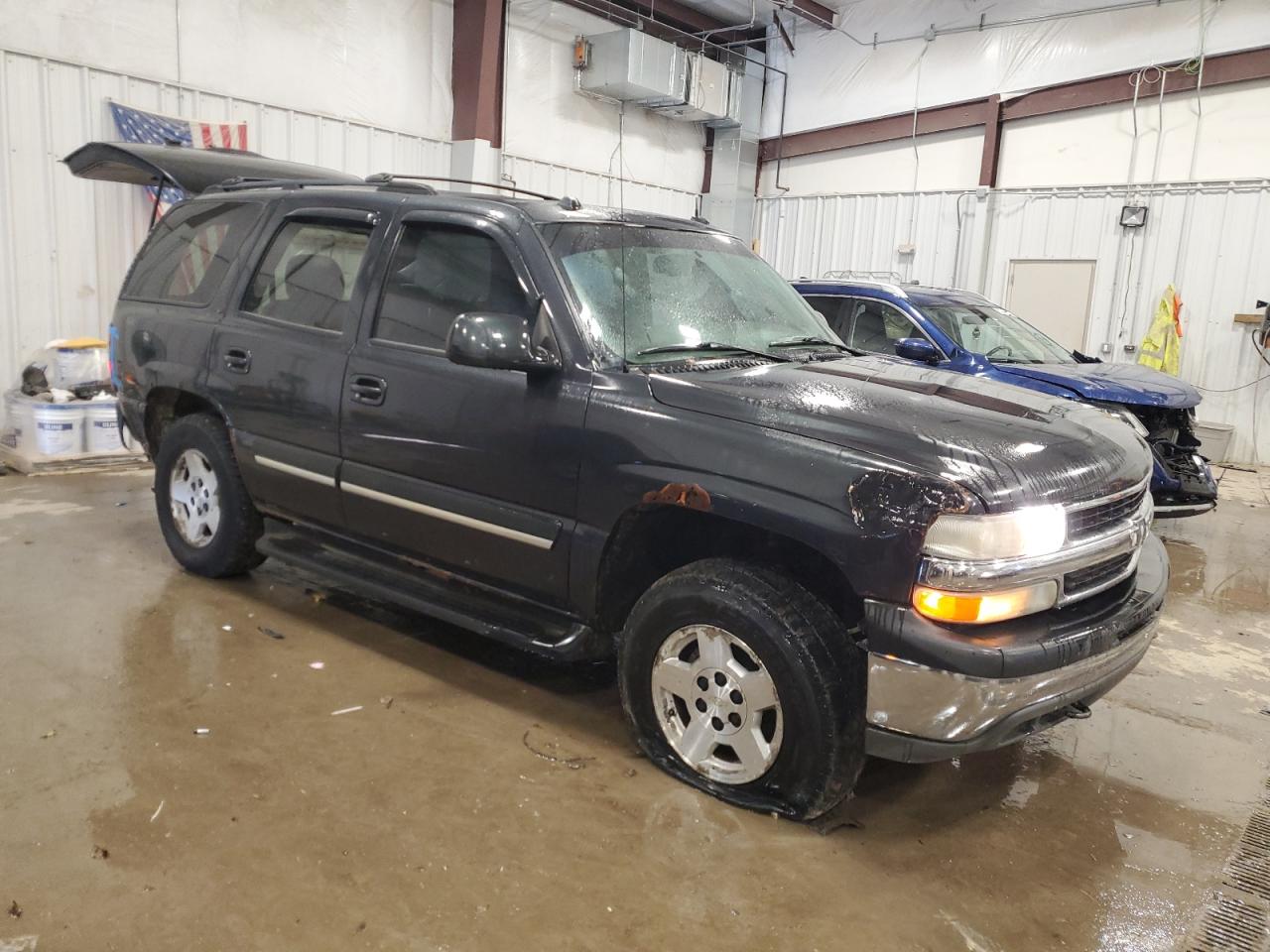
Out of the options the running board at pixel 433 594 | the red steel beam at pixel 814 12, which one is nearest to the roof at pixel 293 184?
the running board at pixel 433 594

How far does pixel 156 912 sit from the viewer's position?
2295 millimetres

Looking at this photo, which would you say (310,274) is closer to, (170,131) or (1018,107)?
(170,131)

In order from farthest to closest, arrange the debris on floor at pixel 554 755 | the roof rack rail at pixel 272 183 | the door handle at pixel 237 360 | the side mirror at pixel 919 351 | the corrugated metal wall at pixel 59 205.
Answer: the corrugated metal wall at pixel 59 205, the side mirror at pixel 919 351, the roof rack rail at pixel 272 183, the door handle at pixel 237 360, the debris on floor at pixel 554 755

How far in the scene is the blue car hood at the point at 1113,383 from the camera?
653 cm

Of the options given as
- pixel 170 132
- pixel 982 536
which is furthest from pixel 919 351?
pixel 170 132

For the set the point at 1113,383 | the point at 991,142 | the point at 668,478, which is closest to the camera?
the point at 668,478

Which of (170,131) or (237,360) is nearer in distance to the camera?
(237,360)

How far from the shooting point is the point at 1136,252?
1158 cm

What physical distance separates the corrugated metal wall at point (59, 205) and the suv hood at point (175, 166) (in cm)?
178

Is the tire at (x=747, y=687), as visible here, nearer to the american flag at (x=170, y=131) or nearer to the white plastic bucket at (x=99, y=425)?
the white plastic bucket at (x=99, y=425)

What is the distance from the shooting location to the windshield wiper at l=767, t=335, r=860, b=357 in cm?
362

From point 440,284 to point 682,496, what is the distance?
4.49ft

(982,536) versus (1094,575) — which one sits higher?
(982,536)

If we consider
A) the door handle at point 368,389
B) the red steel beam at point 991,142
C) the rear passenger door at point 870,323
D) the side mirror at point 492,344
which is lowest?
the door handle at point 368,389
